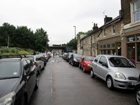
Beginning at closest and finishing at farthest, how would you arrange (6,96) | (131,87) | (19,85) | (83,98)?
(6,96)
(19,85)
(83,98)
(131,87)

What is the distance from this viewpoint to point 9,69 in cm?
346

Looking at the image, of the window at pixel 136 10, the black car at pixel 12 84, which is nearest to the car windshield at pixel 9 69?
the black car at pixel 12 84

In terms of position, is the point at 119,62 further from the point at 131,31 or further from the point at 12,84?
the point at 131,31

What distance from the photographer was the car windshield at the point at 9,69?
127 inches

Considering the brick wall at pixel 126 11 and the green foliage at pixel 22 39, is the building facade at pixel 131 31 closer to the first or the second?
the brick wall at pixel 126 11

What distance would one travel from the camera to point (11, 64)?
365cm

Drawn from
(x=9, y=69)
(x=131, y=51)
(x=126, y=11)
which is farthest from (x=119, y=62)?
(x=126, y=11)

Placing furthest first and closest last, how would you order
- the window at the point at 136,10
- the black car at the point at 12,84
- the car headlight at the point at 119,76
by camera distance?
the window at the point at 136,10, the car headlight at the point at 119,76, the black car at the point at 12,84

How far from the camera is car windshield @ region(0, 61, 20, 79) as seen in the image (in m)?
3.23

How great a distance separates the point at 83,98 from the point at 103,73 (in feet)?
7.78

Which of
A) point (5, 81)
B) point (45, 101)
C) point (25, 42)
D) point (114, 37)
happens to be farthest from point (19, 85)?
point (25, 42)

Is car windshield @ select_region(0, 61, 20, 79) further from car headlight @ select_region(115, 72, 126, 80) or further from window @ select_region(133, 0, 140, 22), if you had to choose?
window @ select_region(133, 0, 140, 22)

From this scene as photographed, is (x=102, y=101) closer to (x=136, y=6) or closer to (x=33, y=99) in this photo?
(x=33, y=99)

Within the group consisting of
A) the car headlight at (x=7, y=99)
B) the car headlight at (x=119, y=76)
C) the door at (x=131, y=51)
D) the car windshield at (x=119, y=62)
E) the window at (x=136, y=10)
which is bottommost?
the car headlight at (x=119, y=76)
